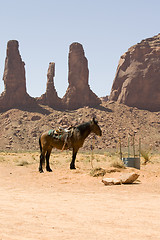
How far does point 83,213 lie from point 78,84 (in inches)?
3167

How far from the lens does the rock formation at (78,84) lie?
86250 mm

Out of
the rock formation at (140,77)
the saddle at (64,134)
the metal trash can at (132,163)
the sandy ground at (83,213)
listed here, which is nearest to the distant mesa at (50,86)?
the rock formation at (140,77)

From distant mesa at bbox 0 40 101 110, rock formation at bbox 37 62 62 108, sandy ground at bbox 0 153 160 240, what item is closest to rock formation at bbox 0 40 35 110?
distant mesa at bbox 0 40 101 110

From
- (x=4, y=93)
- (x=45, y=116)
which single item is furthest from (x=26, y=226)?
(x=4, y=93)

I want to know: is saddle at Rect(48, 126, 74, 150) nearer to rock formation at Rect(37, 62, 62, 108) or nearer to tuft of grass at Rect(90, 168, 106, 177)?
tuft of grass at Rect(90, 168, 106, 177)

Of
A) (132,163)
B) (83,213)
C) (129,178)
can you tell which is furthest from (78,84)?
(83,213)

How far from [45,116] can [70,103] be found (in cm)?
772

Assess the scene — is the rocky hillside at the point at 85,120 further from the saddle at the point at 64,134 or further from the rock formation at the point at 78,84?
the saddle at the point at 64,134

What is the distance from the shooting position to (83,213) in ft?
26.5

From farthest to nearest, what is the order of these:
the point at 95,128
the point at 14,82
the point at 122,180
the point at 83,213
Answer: the point at 14,82
the point at 95,128
the point at 122,180
the point at 83,213

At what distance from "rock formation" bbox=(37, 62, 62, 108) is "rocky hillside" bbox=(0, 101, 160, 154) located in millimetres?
2019

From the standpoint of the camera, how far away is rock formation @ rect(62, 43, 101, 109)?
8625 cm

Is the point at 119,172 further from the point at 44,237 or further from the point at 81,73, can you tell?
the point at 81,73

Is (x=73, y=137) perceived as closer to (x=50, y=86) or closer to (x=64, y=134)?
(x=64, y=134)
